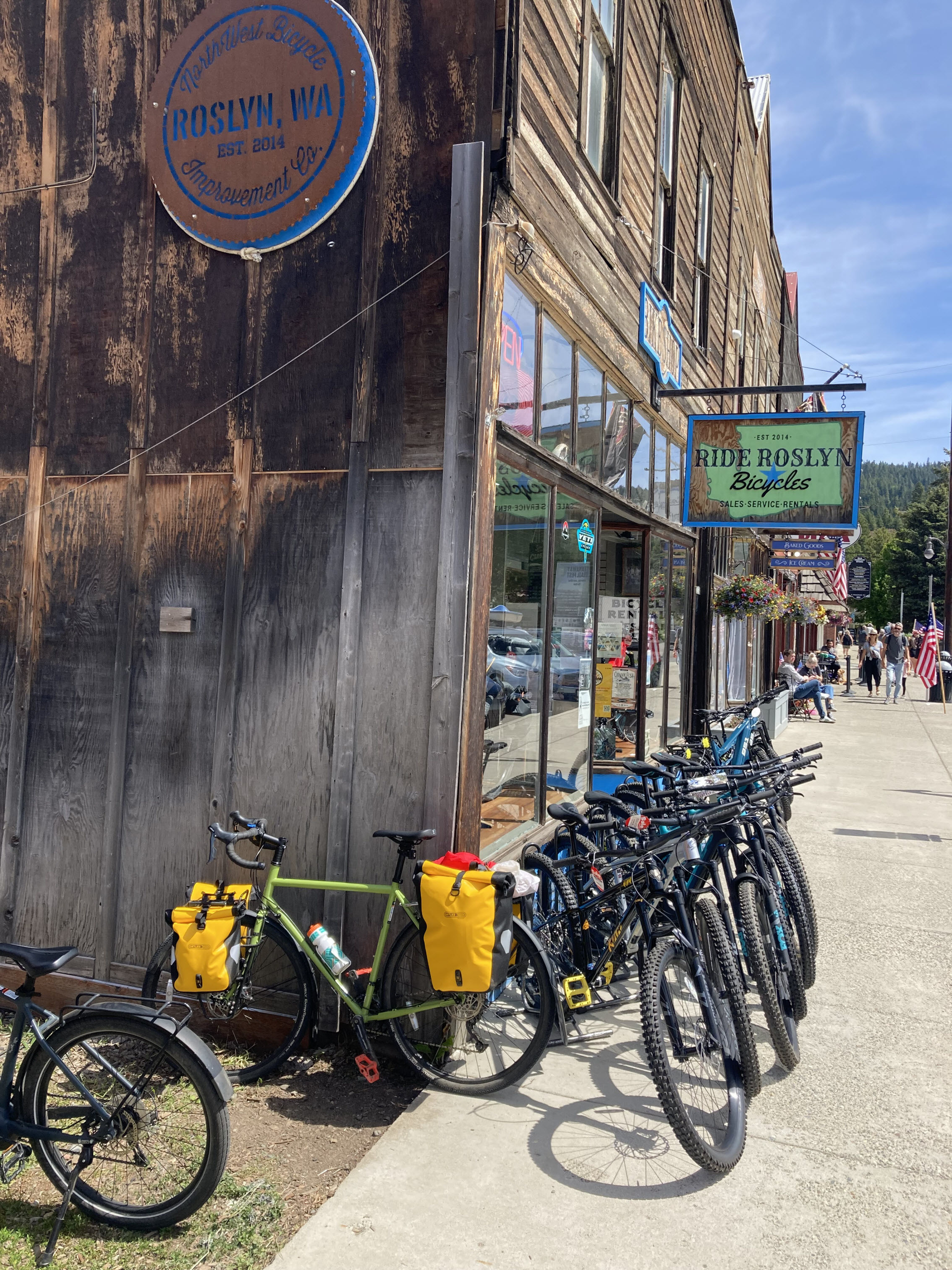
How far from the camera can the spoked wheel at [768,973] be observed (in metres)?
3.81

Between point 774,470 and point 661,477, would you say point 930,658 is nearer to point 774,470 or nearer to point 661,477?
point 661,477

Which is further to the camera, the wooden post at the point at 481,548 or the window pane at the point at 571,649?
the window pane at the point at 571,649

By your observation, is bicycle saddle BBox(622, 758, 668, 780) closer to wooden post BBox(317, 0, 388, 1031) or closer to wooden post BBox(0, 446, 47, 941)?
wooden post BBox(317, 0, 388, 1031)

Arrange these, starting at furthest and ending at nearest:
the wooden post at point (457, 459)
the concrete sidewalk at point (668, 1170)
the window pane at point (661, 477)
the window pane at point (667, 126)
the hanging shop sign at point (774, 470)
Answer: the window pane at point (661, 477) < the window pane at point (667, 126) < the hanging shop sign at point (774, 470) < the wooden post at point (457, 459) < the concrete sidewalk at point (668, 1170)

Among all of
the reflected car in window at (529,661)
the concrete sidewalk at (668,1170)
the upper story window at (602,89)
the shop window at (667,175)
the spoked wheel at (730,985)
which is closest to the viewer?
the concrete sidewalk at (668,1170)

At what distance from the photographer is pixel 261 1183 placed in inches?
130

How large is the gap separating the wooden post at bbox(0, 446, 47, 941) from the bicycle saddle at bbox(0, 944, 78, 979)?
2229 millimetres

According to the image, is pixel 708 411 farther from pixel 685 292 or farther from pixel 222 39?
pixel 222 39

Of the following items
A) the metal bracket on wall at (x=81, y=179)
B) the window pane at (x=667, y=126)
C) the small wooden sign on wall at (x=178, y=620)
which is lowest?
the small wooden sign on wall at (x=178, y=620)

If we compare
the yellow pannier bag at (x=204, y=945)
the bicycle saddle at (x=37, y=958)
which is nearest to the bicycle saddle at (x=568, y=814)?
the yellow pannier bag at (x=204, y=945)

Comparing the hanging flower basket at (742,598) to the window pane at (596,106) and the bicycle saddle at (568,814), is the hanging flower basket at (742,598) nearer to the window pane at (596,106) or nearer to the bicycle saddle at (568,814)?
the window pane at (596,106)

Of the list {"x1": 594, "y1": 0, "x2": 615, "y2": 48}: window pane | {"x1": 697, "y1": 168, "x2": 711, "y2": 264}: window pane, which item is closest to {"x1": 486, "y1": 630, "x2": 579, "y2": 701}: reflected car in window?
{"x1": 594, "y1": 0, "x2": 615, "y2": 48}: window pane

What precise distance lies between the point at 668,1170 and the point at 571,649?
360 centimetres

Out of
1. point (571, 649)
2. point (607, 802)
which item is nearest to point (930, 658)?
point (571, 649)
